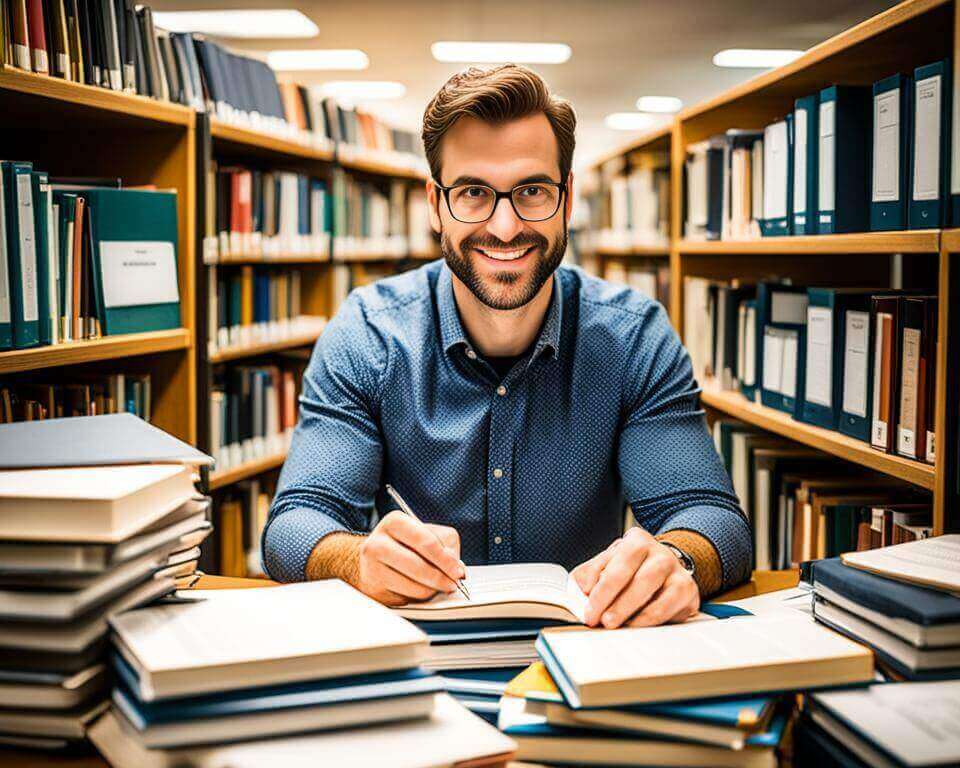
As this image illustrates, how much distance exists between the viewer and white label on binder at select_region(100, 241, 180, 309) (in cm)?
198

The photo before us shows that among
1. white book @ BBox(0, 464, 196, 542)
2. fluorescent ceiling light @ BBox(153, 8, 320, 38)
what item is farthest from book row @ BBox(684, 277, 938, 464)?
fluorescent ceiling light @ BBox(153, 8, 320, 38)

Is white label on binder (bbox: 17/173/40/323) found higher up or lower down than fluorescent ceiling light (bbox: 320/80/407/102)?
lower down

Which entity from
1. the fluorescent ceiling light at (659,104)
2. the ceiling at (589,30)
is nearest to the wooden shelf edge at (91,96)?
the ceiling at (589,30)

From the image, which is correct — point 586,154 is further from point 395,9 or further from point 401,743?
point 401,743

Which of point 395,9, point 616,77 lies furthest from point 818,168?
point 616,77

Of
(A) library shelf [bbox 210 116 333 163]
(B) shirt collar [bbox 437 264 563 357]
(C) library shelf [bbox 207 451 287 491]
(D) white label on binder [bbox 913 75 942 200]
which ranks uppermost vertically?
(A) library shelf [bbox 210 116 333 163]

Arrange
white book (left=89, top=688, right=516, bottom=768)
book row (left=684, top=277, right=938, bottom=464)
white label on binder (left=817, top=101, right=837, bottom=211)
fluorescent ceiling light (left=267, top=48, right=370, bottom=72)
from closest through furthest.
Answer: white book (left=89, top=688, right=516, bottom=768) → book row (left=684, top=277, right=938, bottom=464) → white label on binder (left=817, top=101, right=837, bottom=211) → fluorescent ceiling light (left=267, top=48, right=370, bottom=72)

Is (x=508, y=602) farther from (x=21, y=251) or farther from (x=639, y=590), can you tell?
(x=21, y=251)

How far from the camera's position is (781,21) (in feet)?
19.2

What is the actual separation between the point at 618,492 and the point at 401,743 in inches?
39.4

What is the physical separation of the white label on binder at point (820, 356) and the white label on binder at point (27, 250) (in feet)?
5.08

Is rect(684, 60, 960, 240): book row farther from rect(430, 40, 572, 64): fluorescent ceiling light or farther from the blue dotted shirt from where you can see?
rect(430, 40, 572, 64): fluorescent ceiling light

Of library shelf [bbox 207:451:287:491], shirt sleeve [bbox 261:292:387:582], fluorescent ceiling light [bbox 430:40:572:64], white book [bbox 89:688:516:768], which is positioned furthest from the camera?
fluorescent ceiling light [bbox 430:40:572:64]

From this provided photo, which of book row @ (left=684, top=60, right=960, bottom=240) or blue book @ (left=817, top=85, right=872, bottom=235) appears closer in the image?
book row @ (left=684, top=60, right=960, bottom=240)
